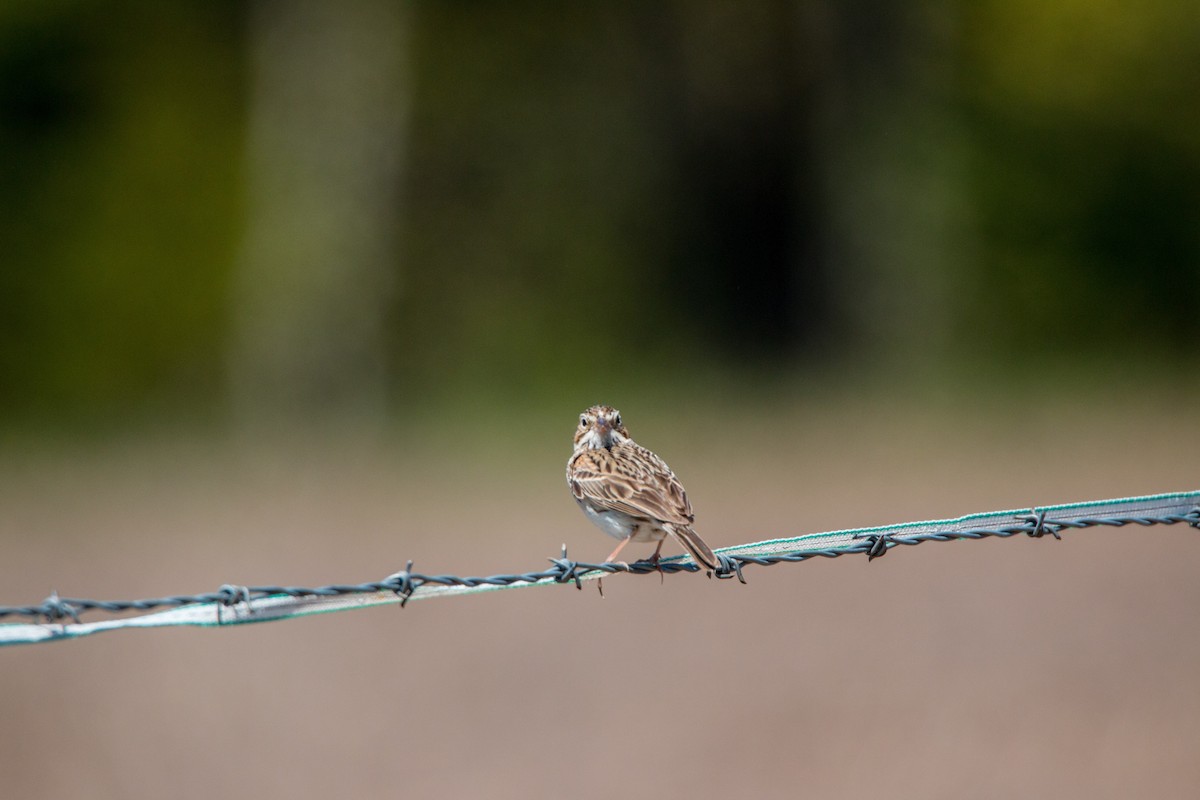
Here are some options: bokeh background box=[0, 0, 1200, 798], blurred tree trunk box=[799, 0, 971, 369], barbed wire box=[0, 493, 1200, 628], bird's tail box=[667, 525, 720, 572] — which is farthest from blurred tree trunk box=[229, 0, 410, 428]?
barbed wire box=[0, 493, 1200, 628]

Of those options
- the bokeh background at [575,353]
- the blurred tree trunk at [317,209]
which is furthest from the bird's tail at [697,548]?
the blurred tree trunk at [317,209]

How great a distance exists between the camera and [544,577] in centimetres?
594

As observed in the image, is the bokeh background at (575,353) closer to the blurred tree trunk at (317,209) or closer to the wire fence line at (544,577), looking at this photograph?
the blurred tree trunk at (317,209)

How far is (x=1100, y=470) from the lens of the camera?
1786 cm

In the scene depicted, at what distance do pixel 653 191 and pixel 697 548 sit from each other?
2779cm

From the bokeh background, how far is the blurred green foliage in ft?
0.28

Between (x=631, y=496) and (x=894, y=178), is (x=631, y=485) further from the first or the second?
(x=894, y=178)

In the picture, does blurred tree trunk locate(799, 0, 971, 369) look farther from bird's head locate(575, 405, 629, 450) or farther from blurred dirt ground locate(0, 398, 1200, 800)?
bird's head locate(575, 405, 629, 450)

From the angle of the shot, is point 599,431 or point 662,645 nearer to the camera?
point 599,431

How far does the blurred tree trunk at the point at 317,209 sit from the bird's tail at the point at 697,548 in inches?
864

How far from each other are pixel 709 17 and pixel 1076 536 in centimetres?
1926

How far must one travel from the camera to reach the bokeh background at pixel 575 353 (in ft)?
43.1

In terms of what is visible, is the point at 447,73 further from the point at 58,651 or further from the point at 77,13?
the point at 58,651

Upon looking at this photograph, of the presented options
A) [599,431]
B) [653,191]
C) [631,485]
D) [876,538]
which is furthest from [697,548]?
[653,191]
